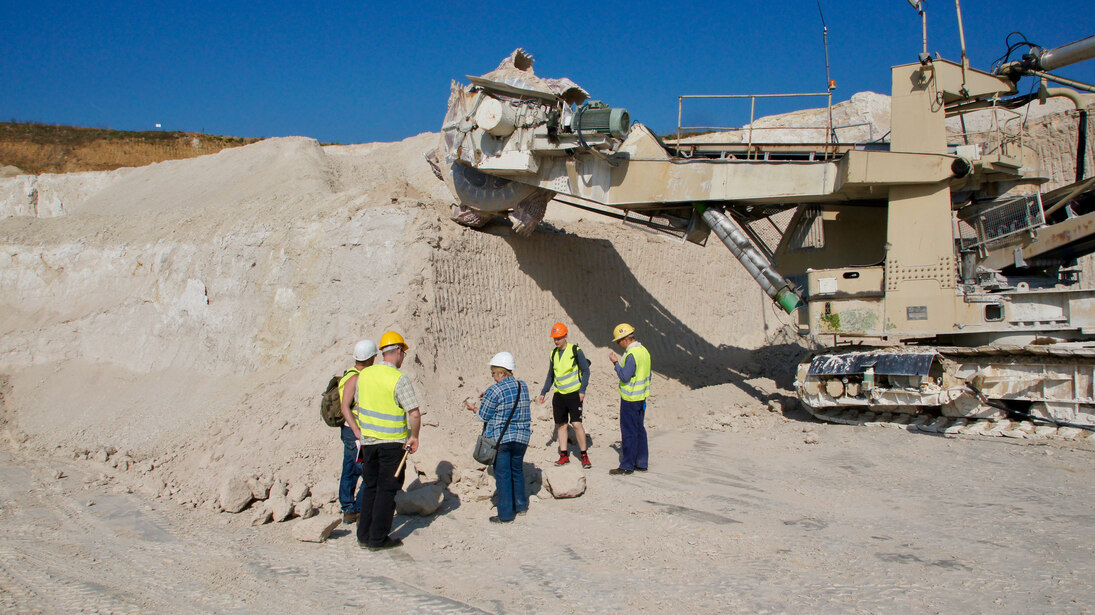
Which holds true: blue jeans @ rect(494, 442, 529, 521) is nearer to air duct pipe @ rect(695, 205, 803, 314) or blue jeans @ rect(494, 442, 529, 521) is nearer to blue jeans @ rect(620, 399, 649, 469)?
blue jeans @ rect(620, 399, 649, 469)

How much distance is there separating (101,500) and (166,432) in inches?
121

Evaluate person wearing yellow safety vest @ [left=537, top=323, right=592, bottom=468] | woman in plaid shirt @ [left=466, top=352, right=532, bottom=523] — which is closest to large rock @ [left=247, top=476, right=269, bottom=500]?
woman in plaid shirt @ [left=466, top=352, right=532, bottom=523]

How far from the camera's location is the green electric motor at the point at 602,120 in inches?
390

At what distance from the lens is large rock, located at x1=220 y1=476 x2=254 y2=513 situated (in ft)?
20.7

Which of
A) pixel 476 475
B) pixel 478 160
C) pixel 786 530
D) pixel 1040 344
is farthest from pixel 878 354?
pixel 478 160

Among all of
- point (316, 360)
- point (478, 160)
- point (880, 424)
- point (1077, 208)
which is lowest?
point (880, 424)

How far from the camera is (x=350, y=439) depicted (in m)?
5.96

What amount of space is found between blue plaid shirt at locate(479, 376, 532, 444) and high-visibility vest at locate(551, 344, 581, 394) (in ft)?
5.30

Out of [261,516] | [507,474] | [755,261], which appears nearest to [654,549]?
→ [507,474]

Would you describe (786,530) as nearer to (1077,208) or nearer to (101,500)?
(101,500)

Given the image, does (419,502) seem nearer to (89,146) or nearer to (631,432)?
(631,432)

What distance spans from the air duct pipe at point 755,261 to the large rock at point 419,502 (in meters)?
6.18

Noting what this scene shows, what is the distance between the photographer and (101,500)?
7.05m

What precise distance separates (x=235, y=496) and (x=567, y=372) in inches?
134
